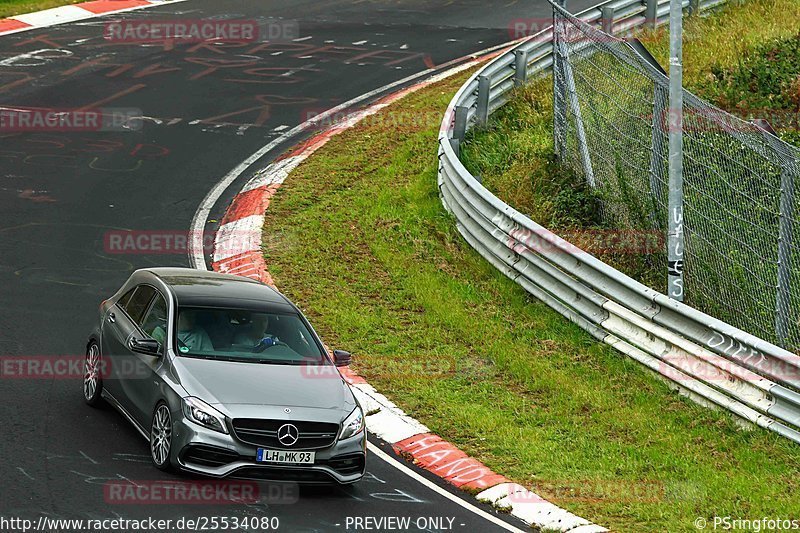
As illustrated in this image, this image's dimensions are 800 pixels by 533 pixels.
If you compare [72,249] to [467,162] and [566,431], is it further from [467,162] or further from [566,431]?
[566,431]

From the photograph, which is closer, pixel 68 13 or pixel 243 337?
pixel 243 337

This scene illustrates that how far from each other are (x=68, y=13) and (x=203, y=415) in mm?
23063

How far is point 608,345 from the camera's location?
1381cm

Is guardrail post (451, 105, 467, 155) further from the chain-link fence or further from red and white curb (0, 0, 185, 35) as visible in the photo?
red and white curb (0, 0, 185, 35)

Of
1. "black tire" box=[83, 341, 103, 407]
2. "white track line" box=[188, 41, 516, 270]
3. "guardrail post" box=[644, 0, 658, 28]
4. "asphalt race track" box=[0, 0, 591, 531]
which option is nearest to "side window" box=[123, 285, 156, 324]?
"black tire" box=[83, 341, 103, 407]

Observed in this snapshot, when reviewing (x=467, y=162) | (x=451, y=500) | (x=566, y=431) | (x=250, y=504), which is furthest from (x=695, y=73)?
(x=250, y=504)

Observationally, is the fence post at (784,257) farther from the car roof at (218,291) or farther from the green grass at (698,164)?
the car roof at (218,291)

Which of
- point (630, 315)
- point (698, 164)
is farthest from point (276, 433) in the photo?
point (698, 164)

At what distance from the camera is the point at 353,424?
1056 cm

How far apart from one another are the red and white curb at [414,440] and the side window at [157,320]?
228 centimetres

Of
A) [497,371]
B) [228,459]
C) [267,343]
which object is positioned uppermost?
[267,343]

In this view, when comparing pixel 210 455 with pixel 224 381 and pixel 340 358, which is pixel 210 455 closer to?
pixel 224 381

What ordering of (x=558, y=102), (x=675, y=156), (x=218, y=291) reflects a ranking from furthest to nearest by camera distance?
1. (x=558, y=102)
2. (x=675, y=156)
3. (x=218, y=291)

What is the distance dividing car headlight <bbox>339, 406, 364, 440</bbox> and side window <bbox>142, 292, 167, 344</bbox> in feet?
6.19
